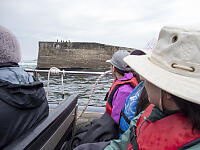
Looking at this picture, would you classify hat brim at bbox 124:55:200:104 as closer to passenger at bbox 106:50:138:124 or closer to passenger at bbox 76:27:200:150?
passenger at bbox 76:27:200:150

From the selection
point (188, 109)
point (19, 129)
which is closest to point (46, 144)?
point (19, 129)

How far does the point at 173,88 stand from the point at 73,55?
29.5m

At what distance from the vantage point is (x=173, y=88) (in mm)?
565

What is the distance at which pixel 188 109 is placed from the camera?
659 millimetres

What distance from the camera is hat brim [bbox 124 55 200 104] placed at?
54 centimetres

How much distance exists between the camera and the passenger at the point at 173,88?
1.87 ft

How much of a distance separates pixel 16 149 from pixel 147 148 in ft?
2.06

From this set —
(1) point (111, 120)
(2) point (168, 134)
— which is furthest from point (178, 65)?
(1) point (111, 120)

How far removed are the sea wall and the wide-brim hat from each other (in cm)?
2802

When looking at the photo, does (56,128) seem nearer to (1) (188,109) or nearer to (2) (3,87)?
(2) (3,87)

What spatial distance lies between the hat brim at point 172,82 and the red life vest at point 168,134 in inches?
8.3

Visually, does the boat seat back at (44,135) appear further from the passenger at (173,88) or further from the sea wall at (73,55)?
the sea wall at (73,55)

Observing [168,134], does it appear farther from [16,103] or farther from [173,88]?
[16,103]

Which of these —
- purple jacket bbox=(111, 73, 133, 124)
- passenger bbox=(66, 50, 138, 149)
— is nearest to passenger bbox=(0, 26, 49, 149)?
passenger bbox=(66, 50, 138, 149)
